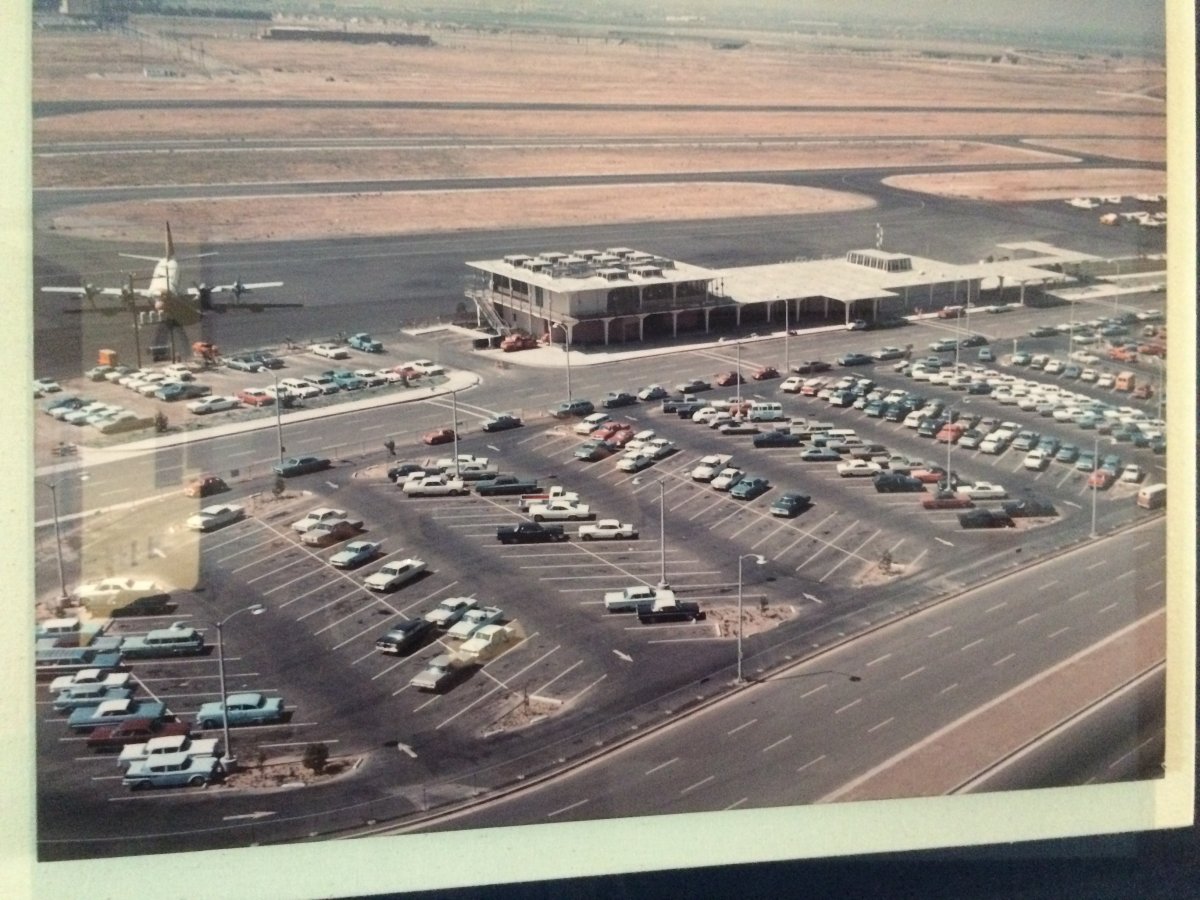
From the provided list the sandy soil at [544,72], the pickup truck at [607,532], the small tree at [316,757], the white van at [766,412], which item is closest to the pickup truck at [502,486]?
the pickup truck at [607,532]

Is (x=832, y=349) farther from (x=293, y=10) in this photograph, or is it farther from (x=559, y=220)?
(x=293, y=10)

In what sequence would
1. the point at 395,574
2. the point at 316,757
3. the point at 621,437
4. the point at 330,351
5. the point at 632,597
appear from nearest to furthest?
1. the point at 316,757
2. the point at 632,597
3. the point at 395,574
4. the point at 621,437
5. the point at 330,351

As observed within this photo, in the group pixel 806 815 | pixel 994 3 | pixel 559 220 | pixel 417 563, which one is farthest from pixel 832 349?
pixel 806 815

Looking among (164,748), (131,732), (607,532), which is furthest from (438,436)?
(164,748)

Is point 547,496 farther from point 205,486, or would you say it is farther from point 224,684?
point 224,684

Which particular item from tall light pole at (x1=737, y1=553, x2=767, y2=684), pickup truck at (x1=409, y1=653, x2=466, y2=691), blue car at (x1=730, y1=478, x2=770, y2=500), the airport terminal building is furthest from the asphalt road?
the airport terminal building
